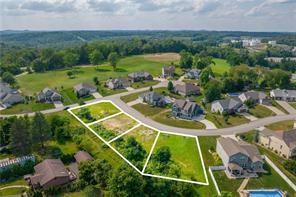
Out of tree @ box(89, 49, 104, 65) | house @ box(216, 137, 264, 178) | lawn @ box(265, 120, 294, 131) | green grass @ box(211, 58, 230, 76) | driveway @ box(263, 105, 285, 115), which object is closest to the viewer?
house @ box(216, 137, 264, 178)

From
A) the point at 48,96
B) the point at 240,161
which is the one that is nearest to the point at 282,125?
the point at 240,161

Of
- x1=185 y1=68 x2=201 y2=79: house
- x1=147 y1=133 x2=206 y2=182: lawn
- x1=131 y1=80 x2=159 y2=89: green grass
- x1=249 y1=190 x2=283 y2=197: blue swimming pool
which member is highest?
x1=185 y1=68 x2=201 y2=79: house

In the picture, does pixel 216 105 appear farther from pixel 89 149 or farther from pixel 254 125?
pixel 89 149

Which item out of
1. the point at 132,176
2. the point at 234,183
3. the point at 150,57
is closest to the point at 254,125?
the point at 234,183

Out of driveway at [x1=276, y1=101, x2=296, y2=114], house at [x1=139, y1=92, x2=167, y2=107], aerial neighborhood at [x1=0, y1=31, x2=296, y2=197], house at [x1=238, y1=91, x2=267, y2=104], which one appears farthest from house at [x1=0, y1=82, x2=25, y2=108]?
driveway at [x1=276, y1=101, x2=296, y2=114]

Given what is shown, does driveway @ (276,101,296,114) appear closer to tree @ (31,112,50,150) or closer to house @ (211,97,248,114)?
house @ (211,97,248,114)

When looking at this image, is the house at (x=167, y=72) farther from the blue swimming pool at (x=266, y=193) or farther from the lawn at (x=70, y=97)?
the blue swimming pool at (x=266, y=193)

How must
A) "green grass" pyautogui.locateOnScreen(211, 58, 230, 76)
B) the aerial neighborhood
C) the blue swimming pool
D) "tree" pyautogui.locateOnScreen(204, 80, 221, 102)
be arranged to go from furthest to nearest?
"green grass" pyautogui.locateOnScreen(211, 58, 230, 76) → "tree" pyautogui.locateOnScreen(204, 80, 221, 102) → the aerial neighborhood → the blue swimming pool
